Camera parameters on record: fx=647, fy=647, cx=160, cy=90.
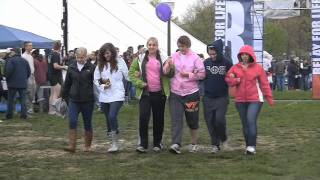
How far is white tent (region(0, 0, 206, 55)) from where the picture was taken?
2359 centimetres

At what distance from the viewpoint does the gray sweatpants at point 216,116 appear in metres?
9.35

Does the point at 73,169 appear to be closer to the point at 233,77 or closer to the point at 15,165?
the point at 15,165

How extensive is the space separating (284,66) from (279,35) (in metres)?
28.6

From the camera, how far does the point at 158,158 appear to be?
29.4ft

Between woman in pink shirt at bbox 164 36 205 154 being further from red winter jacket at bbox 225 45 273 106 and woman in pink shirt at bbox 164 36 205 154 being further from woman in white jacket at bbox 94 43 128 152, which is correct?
woman in white jacket at bbox 94 43 128 152

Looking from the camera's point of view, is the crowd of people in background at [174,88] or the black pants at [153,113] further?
the black pants at [153,113]

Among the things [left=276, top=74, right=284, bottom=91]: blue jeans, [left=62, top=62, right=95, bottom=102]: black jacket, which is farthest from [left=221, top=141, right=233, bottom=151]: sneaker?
[left=276, top=74, right=284, bottom=91]: blue jeans

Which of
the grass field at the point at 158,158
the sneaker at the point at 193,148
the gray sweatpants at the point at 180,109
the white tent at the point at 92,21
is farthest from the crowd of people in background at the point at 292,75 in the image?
the gray sweatpants at the point at 180,109

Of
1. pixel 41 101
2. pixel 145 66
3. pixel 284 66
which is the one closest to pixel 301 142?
pixel 145 66

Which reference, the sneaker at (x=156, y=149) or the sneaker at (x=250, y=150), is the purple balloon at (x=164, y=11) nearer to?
the sneaker at (x=156, y=149)

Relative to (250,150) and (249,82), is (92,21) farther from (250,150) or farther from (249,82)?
(250,150)

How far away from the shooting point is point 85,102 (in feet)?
31.6

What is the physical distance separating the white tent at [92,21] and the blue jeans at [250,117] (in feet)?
48.3

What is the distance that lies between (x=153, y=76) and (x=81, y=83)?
1084mm
